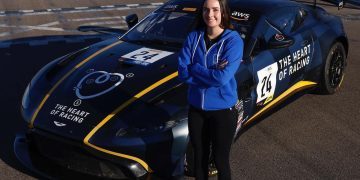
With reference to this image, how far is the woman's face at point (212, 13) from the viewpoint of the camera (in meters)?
2.96

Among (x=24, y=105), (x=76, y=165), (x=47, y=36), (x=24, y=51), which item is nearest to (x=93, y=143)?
(x=76, y=165)

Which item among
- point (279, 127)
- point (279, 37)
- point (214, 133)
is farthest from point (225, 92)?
point (279, 127)

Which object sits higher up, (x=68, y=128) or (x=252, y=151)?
(x=68, y=128)

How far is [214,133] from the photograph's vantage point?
3.18 metres

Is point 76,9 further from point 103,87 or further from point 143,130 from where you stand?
point 143,130

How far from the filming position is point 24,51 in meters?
8.02

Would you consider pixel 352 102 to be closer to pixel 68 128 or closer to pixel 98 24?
pixel 68 128

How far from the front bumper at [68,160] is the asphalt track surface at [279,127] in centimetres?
27

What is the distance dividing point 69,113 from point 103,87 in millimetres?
405

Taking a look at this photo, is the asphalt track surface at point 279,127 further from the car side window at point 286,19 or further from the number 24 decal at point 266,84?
the car side window at point 286,19

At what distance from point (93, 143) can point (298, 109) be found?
114 inches

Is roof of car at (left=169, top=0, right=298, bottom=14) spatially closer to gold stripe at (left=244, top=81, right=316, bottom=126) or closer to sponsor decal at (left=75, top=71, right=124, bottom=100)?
gold stripe at (left=244, top=81, right=316, bottom=126)

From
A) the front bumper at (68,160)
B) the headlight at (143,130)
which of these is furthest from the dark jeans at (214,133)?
the front bumper at (68,160)

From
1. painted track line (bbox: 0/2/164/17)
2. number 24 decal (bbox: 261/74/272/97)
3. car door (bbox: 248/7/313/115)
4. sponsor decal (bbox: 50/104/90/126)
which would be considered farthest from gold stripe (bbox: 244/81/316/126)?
painted track line (bbox: 0/2/164/17)
